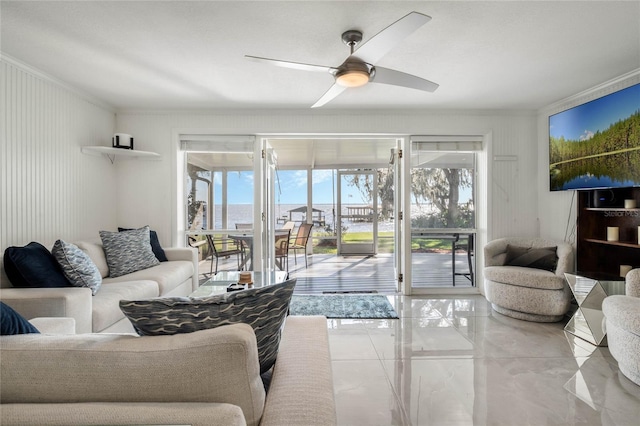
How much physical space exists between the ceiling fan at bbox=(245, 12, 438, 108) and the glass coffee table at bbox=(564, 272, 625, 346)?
2189 mm

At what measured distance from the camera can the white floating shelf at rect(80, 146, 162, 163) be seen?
3.55m

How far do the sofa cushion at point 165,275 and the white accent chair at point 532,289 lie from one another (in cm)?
332

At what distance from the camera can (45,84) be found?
9.87 ft

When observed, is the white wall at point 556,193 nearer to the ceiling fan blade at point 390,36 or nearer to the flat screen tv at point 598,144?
the flat screen tv at point 598,144

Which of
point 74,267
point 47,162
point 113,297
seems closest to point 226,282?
point 113,297

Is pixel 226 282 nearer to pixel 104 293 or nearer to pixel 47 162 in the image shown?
pixel 104 293

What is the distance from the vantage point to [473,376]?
2.21m

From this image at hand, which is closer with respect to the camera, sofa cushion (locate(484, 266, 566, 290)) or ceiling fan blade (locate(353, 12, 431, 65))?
ceiling fan blade (locate(353, 12, 431, 65))

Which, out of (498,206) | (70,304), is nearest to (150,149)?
(70,304)

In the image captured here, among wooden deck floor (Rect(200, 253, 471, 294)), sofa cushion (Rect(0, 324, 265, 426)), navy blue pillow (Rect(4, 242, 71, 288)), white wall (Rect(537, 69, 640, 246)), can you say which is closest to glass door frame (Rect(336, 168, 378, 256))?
wooden deck floor (Rect(200, 253, 471, 294))

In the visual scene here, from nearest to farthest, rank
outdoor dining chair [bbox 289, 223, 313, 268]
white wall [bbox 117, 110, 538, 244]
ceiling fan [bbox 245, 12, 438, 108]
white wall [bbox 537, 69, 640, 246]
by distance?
ceiling fan [bbox 245, 12, 438, 108] → white wall [bbox 537, 69, 640, 246] → white wall [bbox 117, 110, 538, 244] → outdoor dining chair [bbox 289, 223, 313, 268]

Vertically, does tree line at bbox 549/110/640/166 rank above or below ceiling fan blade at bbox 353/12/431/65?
below

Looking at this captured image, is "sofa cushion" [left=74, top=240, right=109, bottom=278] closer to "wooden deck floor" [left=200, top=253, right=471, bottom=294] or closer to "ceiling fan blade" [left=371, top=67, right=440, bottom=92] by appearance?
"wooden deck floor" [left=200, top=253, right=471, bottom=294]

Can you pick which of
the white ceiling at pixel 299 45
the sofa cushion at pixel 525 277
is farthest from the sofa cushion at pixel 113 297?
the sofa cushion at pixel 525 277
